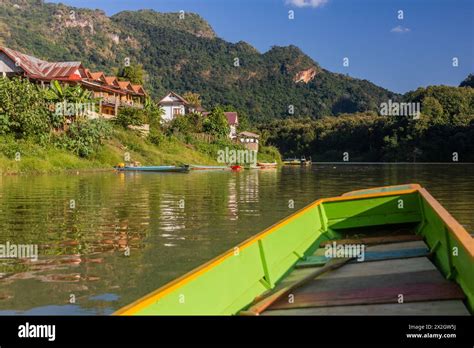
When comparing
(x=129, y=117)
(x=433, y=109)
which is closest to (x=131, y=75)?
(x=129, y=117)

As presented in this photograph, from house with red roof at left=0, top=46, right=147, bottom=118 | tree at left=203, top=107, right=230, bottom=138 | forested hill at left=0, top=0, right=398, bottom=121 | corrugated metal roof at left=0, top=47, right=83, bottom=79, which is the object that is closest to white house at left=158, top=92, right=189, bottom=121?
tree at left=203, top=107, right=230, bottom=138

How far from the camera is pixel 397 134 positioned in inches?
4272

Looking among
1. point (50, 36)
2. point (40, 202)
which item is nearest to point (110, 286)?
point (40, 202)

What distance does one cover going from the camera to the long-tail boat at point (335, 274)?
502 centimetres

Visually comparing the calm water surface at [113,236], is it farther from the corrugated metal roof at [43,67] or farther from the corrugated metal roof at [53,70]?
the corrugated metal roof at [43,67]

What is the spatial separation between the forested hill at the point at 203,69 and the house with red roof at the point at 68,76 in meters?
77.0

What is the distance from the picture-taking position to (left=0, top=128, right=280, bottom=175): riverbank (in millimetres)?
40469

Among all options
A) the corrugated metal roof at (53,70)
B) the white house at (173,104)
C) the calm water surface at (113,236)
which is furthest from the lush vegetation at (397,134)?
the calm water surface at (113,236)

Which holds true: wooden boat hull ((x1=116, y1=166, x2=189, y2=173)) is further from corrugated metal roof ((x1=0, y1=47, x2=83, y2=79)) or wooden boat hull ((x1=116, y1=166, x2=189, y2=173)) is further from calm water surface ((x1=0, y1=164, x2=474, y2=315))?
calm water surface ((x1=0, y1=164, x2=474, y2=315))

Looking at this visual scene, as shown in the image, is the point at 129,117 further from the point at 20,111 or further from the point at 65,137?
the point at 20,111

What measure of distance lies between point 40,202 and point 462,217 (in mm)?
13807
